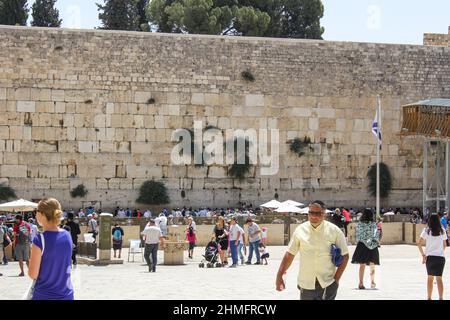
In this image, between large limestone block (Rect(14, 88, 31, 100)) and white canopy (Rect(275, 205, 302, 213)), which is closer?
white canopy (Rect(275, 205, 302, 213))

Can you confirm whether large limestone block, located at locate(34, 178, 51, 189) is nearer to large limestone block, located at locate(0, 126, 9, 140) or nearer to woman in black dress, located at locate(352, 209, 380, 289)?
large limestone block, located at locate(0, 126, 9, 140)

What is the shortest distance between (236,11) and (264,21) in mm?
1224

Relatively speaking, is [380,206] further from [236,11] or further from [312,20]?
[312,20]

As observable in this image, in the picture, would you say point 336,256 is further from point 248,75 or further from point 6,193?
point 248,75

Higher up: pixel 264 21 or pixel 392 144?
pixel 264 21

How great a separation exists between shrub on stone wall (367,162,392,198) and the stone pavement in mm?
10554

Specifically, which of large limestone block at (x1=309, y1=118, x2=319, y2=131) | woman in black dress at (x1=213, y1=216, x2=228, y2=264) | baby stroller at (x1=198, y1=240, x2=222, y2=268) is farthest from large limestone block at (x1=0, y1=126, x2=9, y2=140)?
baby stroller at (x1=198, y1=240, x2=222, y2=268)

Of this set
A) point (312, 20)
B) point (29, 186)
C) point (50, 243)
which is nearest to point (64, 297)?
point (50, 243)

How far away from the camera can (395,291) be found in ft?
39.9

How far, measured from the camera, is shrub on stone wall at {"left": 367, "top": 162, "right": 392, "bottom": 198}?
96.9ft

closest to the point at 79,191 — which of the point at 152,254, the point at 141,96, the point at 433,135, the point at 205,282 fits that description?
the point at 141,96

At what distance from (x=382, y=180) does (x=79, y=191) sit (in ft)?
29.1

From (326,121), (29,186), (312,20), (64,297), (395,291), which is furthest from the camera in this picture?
(312,20)

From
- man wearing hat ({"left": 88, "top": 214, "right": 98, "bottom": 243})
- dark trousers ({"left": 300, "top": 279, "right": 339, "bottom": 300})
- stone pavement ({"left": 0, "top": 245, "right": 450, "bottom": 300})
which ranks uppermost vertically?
dark trousers ({"left": 300, "top": 279, "right": 339, "bottom": 300})
